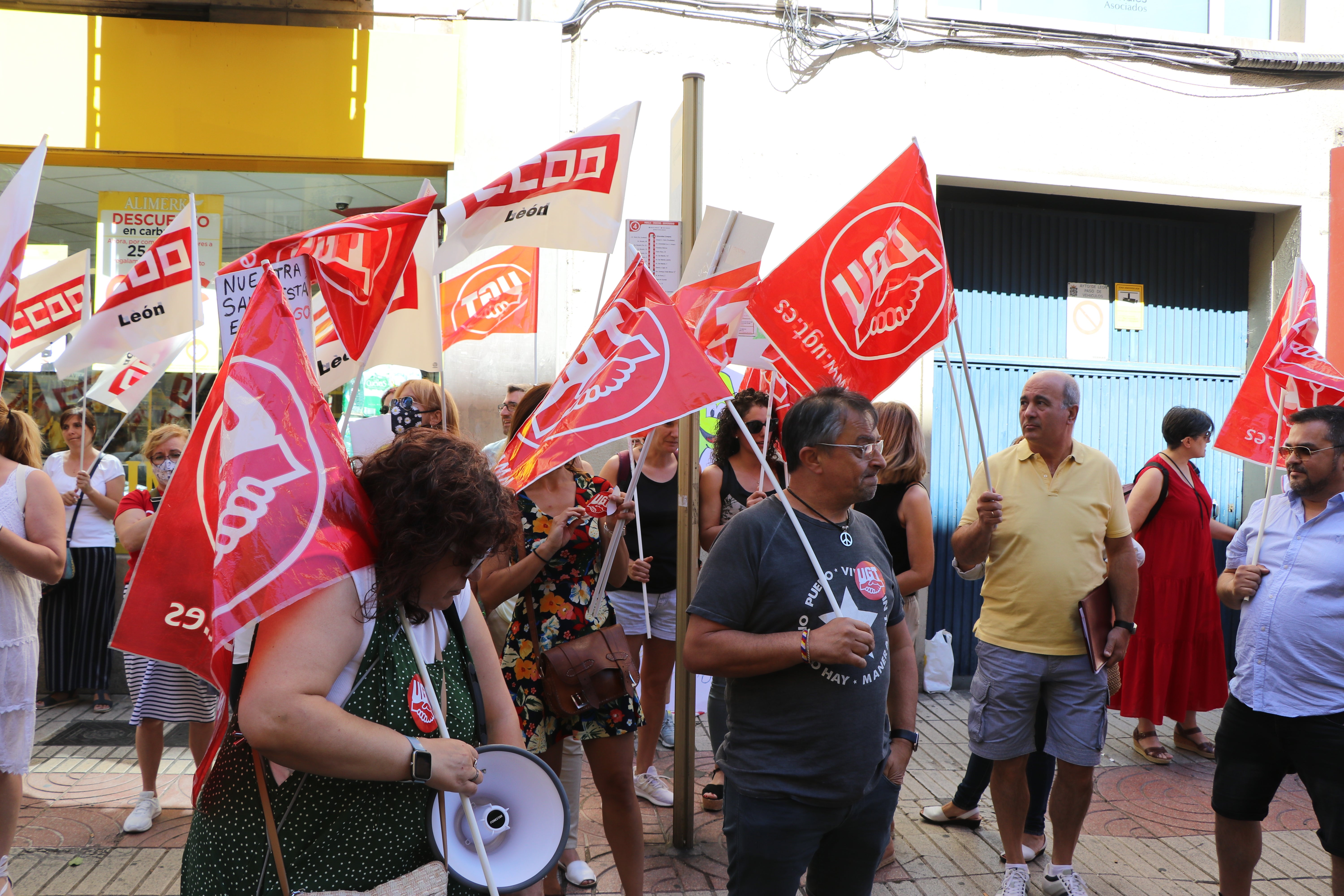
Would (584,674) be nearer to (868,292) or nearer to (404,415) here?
(404,415)

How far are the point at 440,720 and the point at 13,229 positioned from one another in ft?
6.41

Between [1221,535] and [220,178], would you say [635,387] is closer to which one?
[1221,535]

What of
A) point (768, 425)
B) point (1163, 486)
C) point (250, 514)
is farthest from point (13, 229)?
point (1163, 486)

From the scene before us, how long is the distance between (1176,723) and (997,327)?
333 centimetres

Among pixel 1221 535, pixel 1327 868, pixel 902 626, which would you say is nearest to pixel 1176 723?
pixel 1221 535

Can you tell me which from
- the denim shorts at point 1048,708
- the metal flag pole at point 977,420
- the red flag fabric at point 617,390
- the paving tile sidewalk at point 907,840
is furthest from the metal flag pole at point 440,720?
the denim shorts at point 1048,708

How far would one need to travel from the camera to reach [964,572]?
437 centimetres

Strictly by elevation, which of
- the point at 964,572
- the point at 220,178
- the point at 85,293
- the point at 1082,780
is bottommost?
the point at 1082,780

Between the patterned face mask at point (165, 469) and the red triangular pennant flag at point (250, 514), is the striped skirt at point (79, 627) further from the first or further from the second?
the red triangular pennant flag at point (250, 514)

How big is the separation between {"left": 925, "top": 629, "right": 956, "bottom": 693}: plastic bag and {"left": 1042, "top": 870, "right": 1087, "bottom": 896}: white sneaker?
3279 millimetres

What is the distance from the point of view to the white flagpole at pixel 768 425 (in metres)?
4.02

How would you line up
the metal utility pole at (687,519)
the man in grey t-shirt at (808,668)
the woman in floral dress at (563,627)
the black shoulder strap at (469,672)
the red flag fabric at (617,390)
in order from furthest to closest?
1. the metal utility pole at (687,519)
2. the woman in floral dress at (563,627)
3. the red flag fabric at (617,390)
4. the man in grey t-shirt at (808,668)
5. the black shoulder strap at (469,672)

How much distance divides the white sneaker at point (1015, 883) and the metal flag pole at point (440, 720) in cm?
281

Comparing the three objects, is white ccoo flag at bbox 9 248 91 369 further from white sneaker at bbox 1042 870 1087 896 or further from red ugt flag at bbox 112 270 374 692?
white sneaker at bbox 1042 870 1087 896
